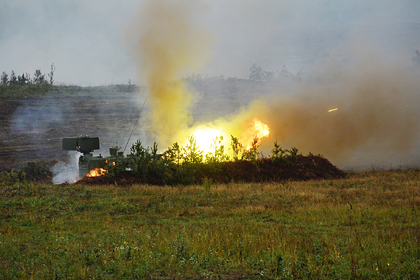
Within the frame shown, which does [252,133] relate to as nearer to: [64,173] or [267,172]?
[267,172]

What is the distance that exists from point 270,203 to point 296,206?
81 cm

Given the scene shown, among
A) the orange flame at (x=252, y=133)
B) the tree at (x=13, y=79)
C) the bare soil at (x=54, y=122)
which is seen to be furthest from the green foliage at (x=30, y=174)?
the tree at (x=13, y=79)

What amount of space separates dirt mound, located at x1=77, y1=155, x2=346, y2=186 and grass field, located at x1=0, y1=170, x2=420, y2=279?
2.10 metres

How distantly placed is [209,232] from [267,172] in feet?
33.7

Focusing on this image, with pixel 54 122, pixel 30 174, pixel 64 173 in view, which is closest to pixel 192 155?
pixel 64 173

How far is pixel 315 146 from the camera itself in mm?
29141

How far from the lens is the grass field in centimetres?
712

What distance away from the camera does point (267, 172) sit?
19375 millimetres

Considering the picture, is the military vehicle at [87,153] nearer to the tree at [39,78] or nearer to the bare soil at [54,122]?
the bare soil at [54,122]

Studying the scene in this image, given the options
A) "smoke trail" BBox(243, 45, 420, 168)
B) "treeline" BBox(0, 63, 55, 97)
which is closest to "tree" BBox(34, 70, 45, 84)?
"treeline" BBox(0, 63, 55, 97)

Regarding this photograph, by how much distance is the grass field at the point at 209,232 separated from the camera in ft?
23.4

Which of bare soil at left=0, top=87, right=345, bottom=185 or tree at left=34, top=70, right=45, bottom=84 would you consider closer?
bare soil at left=0, top=87, right=345, bottom=185

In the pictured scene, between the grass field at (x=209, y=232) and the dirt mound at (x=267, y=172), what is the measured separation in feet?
6.88

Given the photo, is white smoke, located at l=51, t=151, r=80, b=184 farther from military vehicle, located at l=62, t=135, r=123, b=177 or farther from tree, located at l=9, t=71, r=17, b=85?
tree, located at l=9, t=71, r=17, b=85
